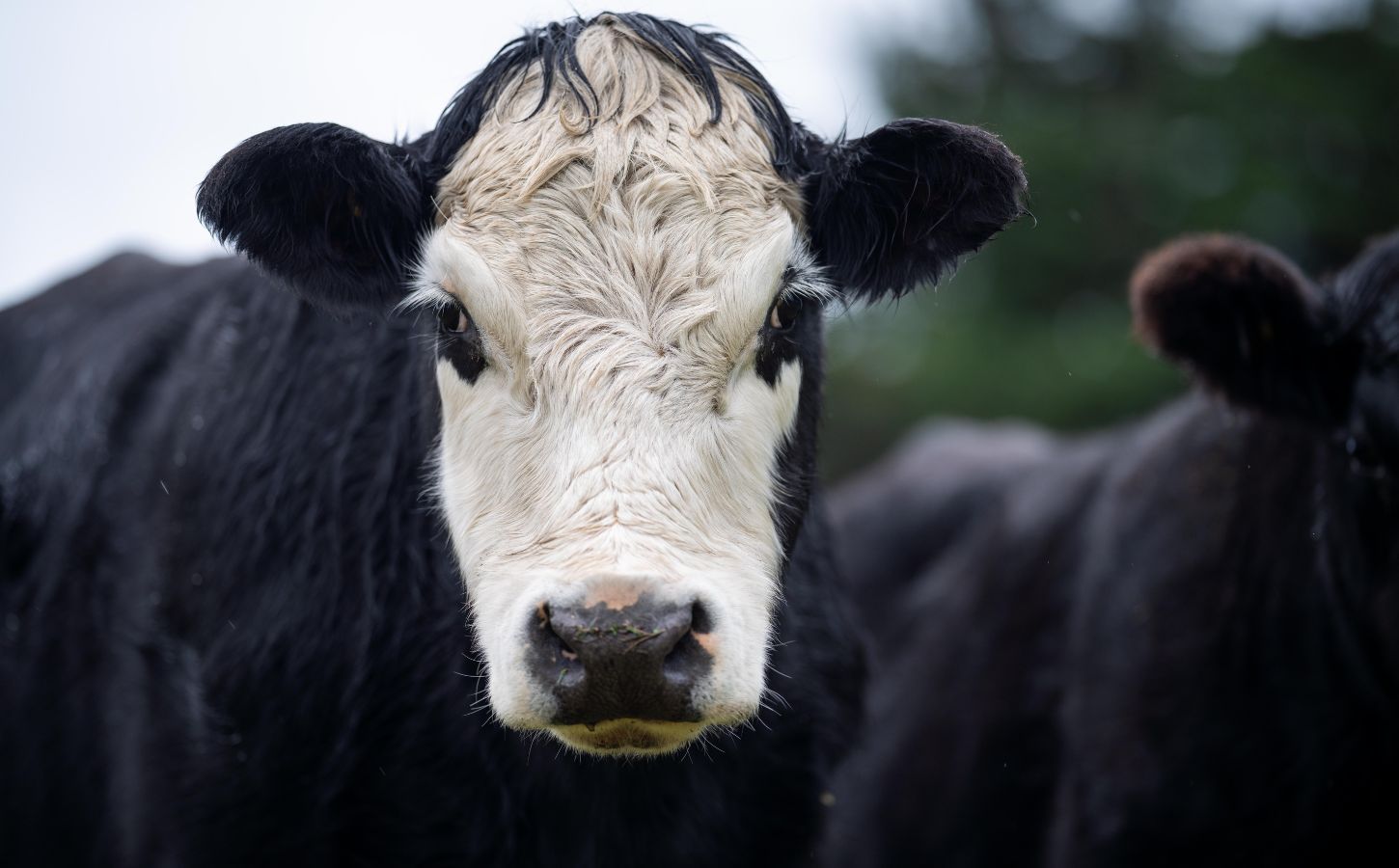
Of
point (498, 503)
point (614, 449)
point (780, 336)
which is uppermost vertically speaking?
point (780, 336)

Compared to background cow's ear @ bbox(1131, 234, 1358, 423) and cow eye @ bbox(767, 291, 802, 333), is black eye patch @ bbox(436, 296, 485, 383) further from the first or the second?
background cow's ear @ bbox(1131, 234, 1358, 423)

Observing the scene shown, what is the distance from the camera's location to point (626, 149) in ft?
11.9

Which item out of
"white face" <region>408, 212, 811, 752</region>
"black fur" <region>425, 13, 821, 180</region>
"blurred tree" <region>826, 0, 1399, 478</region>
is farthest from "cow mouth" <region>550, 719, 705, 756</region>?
"blurred tree" <region>826, 0, 1399, 478</region>

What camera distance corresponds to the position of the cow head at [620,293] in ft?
9.75

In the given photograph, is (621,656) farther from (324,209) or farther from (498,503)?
(324,209)

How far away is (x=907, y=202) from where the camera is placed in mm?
3805

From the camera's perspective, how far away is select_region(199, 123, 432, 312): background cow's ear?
3527mm

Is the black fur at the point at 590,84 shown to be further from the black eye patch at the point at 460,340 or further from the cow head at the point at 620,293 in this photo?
the black eye patch at the point at 460,340

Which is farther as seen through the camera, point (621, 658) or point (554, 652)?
point (554, 652)

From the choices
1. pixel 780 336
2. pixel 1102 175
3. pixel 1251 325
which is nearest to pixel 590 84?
pixel 780 336

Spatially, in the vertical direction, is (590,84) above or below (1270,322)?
below

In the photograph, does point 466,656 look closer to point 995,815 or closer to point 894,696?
point 995,815

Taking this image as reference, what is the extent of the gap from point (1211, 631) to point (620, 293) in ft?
10.2

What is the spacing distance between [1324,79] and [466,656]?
1762 centimetres
